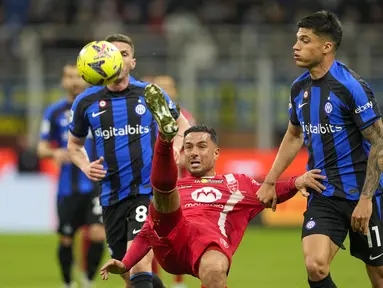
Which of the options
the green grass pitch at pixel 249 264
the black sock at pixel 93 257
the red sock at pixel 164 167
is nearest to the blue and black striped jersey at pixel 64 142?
the black sock at pixel 93 257

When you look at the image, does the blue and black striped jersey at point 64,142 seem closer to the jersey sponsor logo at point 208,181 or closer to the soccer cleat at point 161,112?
the jersey sponsor logo at point 208,181

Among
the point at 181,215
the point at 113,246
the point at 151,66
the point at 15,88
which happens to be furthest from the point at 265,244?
the point at 181,215

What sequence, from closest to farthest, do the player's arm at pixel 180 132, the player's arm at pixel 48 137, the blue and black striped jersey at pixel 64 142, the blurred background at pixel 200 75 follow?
the player's arm at pixel 180 132 < the blue and black striped jersey at pixel 64 142 < the player's arm at pixel 48 137 < the blurred background at pixel 200 75

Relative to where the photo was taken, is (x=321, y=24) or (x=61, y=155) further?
(x=61, y=155)

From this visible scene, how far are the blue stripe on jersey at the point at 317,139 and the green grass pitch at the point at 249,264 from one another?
388 centimetres

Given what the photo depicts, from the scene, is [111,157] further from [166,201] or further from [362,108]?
[362,108]

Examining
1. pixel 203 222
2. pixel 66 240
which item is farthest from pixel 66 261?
pixel 203 222

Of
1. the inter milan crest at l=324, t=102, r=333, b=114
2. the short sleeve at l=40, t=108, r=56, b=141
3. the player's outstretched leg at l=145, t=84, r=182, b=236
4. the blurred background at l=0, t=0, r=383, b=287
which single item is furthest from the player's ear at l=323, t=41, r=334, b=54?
the blurred background at l=0, t=0, r=383, b=287

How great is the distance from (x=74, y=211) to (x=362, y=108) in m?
5.01

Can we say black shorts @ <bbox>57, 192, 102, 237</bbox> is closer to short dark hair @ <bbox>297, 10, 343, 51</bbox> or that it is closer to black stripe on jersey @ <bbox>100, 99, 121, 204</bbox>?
black stripe on jersey @ <bbox>100, 99, 121, 204</bbox>

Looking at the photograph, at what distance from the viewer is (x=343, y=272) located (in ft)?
39.8

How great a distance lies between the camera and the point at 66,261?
10.6 m

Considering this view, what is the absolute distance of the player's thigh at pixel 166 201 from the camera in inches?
258

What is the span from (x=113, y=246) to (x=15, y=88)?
11.2m
